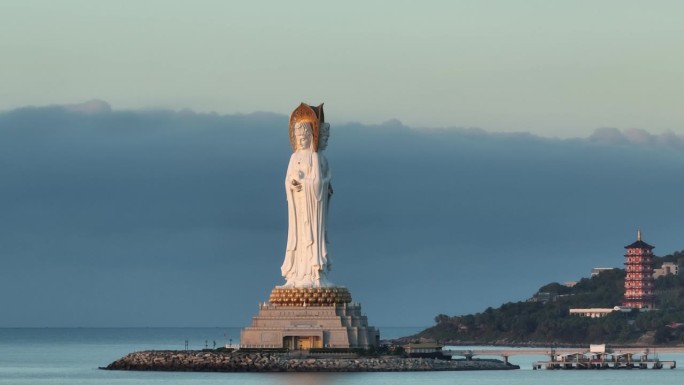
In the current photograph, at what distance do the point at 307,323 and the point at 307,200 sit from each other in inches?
232

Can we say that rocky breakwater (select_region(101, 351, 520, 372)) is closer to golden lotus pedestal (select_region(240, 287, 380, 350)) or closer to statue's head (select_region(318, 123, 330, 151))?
golden lotus pedestal (select_region(240, 287, 380, 350))

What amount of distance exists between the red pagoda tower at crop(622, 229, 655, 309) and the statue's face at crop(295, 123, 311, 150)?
8492 centimetres

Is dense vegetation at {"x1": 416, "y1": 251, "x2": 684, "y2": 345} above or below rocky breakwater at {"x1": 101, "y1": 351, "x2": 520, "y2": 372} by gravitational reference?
above

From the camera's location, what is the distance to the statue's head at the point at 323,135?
88.9 metres

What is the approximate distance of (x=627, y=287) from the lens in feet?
563

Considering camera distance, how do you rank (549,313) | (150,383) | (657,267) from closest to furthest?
(150,383), (549,313), (657,267)

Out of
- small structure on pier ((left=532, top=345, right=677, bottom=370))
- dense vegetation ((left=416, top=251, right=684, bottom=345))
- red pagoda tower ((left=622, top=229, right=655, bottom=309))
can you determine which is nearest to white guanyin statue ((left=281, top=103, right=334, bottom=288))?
small structure on pier ((left=532, top=345, right=677, bottom=370))

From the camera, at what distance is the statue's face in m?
88.2

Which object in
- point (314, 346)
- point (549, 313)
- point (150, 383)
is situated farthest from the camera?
point (549, 313)

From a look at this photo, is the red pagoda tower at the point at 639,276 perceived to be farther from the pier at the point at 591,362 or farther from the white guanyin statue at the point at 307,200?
the white guanyin statue at the point at 307,200

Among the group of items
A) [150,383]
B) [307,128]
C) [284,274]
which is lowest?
[150,383]

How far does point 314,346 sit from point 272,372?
3627 millimetres

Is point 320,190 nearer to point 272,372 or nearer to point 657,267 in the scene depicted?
point 272,372

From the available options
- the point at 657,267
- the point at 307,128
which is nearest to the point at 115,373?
the point at 307,128
